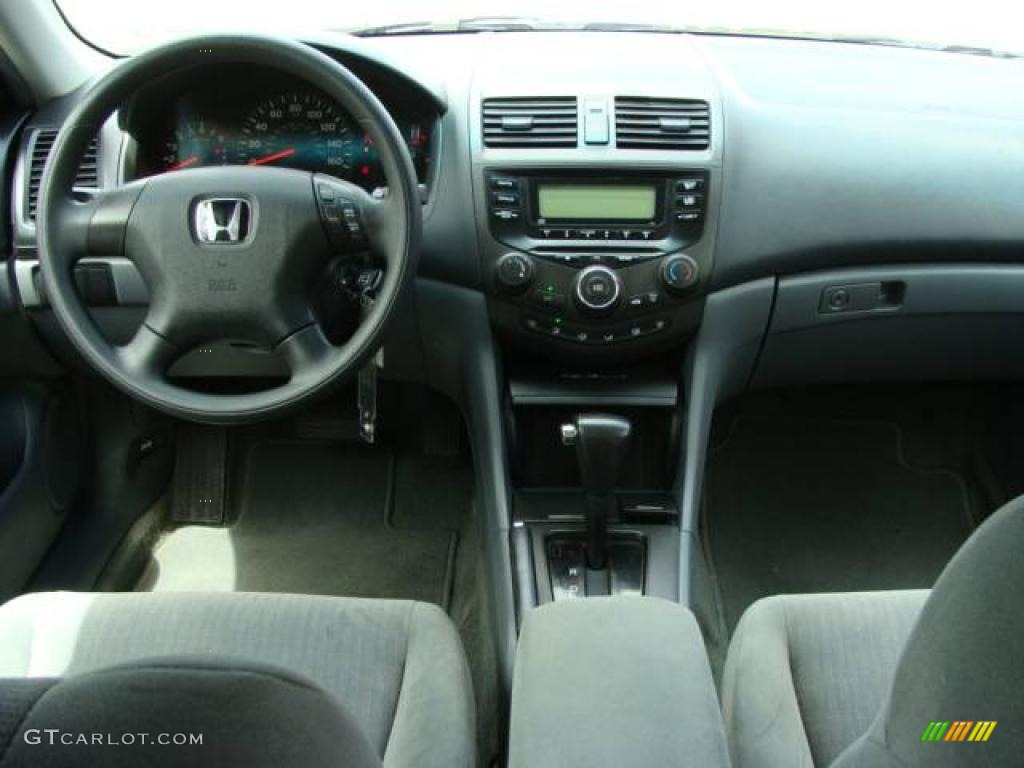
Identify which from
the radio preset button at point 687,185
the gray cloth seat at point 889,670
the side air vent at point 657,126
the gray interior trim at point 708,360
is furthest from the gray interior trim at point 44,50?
the gray cloth seat at point 889,670

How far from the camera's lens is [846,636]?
1.29 meters

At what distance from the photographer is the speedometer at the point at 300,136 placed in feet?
5.37

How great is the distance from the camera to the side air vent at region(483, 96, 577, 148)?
1626mm

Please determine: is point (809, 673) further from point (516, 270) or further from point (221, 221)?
point (221, 221)

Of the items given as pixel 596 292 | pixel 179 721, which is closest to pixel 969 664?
pixel 179 721

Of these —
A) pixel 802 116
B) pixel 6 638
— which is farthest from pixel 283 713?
pixel 802 116

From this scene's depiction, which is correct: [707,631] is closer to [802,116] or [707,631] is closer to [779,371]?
[779,371]

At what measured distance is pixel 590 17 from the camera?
1.91 m

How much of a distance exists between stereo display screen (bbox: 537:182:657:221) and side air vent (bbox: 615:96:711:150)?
0.07 m

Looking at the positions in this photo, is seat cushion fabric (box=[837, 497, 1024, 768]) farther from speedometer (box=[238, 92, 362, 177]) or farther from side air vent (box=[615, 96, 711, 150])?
speedometer (box=[238, 92, 362, 177])

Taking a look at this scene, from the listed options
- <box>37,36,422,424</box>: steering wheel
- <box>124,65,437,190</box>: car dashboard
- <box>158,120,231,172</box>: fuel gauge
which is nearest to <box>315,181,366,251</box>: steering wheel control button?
<box>37,36,422,424</box>: steering wheel

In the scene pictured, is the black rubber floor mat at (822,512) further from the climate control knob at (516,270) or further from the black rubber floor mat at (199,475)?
the black rubber floor mat at (199,475)

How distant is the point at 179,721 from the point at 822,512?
6.55ft

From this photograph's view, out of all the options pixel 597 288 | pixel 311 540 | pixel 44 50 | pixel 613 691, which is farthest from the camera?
pixel 311 540
